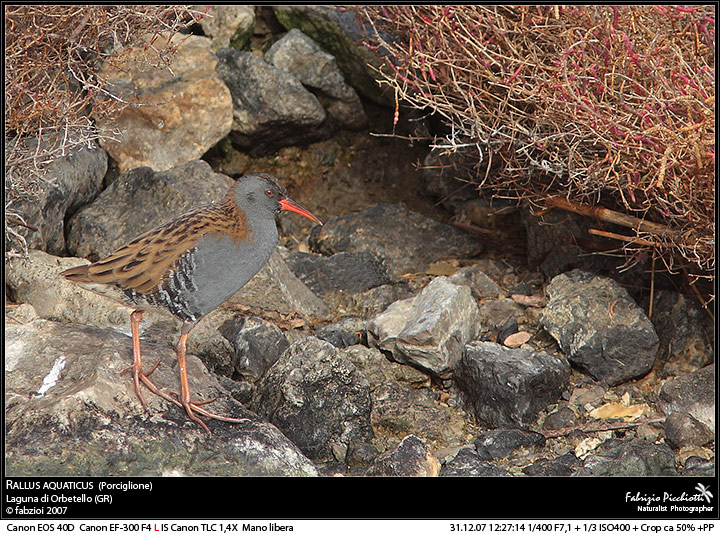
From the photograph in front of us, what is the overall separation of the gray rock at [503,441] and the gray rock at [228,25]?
4214 millimetres

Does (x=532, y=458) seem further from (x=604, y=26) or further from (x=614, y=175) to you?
(x=604, y=26)

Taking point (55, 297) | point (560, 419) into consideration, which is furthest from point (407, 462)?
point (55, 297)

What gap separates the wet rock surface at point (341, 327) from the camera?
4027 millimetres

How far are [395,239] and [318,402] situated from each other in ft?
7.29

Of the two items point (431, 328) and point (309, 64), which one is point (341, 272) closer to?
point (431, 328)

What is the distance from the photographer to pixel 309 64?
279 inches

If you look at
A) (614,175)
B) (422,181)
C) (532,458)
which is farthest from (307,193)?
(532,458)

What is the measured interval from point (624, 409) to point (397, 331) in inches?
56.2

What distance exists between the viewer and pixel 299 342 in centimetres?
478

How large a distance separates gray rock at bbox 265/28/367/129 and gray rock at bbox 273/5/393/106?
10 cm

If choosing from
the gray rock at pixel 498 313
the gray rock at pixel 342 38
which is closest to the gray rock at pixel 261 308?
the gray rock at pixel 498 313

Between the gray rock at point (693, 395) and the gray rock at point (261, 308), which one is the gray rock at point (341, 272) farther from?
the gray rock at point (693, 395)

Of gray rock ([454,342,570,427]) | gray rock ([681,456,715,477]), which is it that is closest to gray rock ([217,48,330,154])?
gray rock ([454,342,570,427])

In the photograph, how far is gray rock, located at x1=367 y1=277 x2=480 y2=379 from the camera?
5.04 meters
